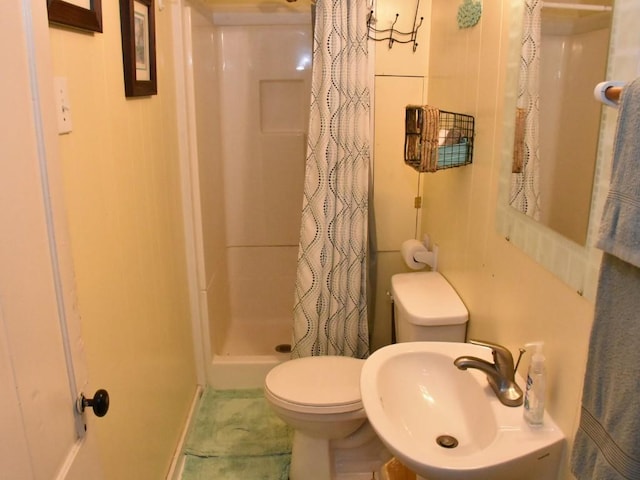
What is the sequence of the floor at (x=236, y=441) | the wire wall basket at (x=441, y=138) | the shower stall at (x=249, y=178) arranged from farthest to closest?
the shower stall at (x=249, y=178) < the floor at (x=236, y=441) < the wire wall basket at (x=441, y=138)

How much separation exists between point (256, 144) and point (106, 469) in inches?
77.9

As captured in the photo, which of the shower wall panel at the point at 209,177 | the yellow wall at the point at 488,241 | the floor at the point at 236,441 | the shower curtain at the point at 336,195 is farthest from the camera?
the shower wall panel at the point at 209,177

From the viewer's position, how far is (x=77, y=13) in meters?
1.17

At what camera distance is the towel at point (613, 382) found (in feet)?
2.60

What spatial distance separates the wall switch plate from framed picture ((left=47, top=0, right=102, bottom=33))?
0.12 meters

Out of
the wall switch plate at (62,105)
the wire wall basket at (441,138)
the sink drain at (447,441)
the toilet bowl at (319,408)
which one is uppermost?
the wall switch plate at (62,105)

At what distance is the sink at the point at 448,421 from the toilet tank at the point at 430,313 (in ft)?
0.75

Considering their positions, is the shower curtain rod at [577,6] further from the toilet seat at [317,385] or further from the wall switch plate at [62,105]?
the toilet seat at [317,385]

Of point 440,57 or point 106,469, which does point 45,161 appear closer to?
point 106,469

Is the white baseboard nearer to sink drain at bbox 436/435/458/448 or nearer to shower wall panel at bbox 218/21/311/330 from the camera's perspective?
shower wall panel at bbox 218/21/311/330

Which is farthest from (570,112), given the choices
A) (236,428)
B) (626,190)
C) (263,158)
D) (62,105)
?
(263,158)

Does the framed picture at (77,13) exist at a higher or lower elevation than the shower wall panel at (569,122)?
higher

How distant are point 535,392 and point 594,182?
48 cm

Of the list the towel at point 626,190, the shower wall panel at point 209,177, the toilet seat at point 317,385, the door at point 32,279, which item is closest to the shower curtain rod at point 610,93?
the towel at point 626,190
